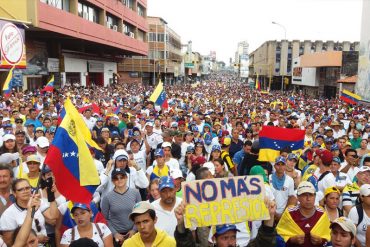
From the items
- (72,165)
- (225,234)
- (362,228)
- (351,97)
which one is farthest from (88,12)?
(225,234)

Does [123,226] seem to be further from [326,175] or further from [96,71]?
[96,71]

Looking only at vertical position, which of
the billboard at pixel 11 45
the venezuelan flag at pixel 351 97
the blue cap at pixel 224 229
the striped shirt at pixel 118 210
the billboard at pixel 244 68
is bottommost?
the striped shirt at pixel 118 210

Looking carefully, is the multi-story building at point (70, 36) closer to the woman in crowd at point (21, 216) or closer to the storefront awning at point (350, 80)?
the woman in crowd at point (21, 216)

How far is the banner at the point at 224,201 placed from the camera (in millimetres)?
3428

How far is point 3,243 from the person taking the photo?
3510 millimetres

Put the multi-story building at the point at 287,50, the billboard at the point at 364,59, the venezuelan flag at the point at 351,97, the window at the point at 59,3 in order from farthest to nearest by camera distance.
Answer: the multi-story building at the point at 287,50, the billboard at the point at 364,59, the window at the point at 59,3, the venezuelan flag at the point at 351,97

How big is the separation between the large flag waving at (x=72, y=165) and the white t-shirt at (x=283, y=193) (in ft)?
8.41

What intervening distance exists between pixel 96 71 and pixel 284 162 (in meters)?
36.9

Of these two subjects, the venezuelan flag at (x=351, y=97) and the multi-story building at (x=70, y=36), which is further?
the multi-story building at (x=70, y=36)

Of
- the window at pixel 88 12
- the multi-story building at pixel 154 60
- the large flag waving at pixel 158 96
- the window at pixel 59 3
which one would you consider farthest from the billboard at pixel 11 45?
the multi-story building at pixel 154 60

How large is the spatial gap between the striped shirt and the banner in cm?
154

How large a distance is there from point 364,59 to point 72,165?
89.0 feet

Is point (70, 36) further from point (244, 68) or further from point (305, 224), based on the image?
point (244, 68)

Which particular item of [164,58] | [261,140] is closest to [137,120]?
[261,140]
